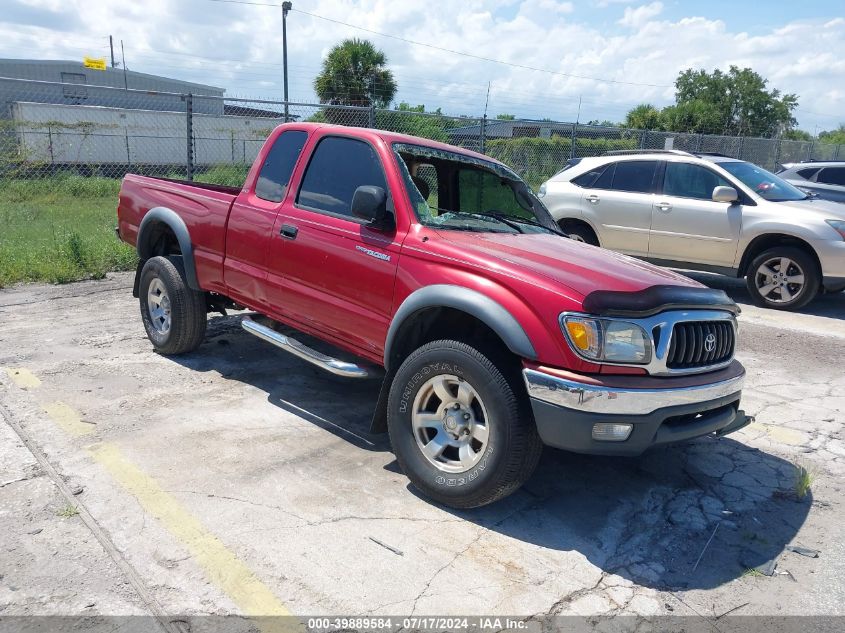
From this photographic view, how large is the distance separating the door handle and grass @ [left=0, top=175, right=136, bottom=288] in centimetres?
523

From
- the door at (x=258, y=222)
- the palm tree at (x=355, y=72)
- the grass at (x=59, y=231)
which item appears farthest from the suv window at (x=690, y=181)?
the palm tree at (x=355, y=72)

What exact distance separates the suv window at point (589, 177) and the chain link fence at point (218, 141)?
2806mm

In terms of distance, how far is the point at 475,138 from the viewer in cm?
1541

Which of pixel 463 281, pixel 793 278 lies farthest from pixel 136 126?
pixel 463 281

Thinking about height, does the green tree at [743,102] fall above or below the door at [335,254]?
above

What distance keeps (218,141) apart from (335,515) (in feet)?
72.3

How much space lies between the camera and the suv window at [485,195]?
485 centimetres

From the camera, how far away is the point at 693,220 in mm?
9086

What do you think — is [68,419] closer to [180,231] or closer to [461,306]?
[180,231]

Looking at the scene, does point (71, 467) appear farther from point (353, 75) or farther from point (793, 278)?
point (353, 75)

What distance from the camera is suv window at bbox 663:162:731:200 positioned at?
358 inches

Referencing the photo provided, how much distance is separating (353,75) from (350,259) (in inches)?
1146

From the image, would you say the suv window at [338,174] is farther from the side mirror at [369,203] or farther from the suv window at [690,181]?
the suv window at [690,181]

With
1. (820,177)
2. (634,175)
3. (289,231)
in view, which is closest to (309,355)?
(289,231)
